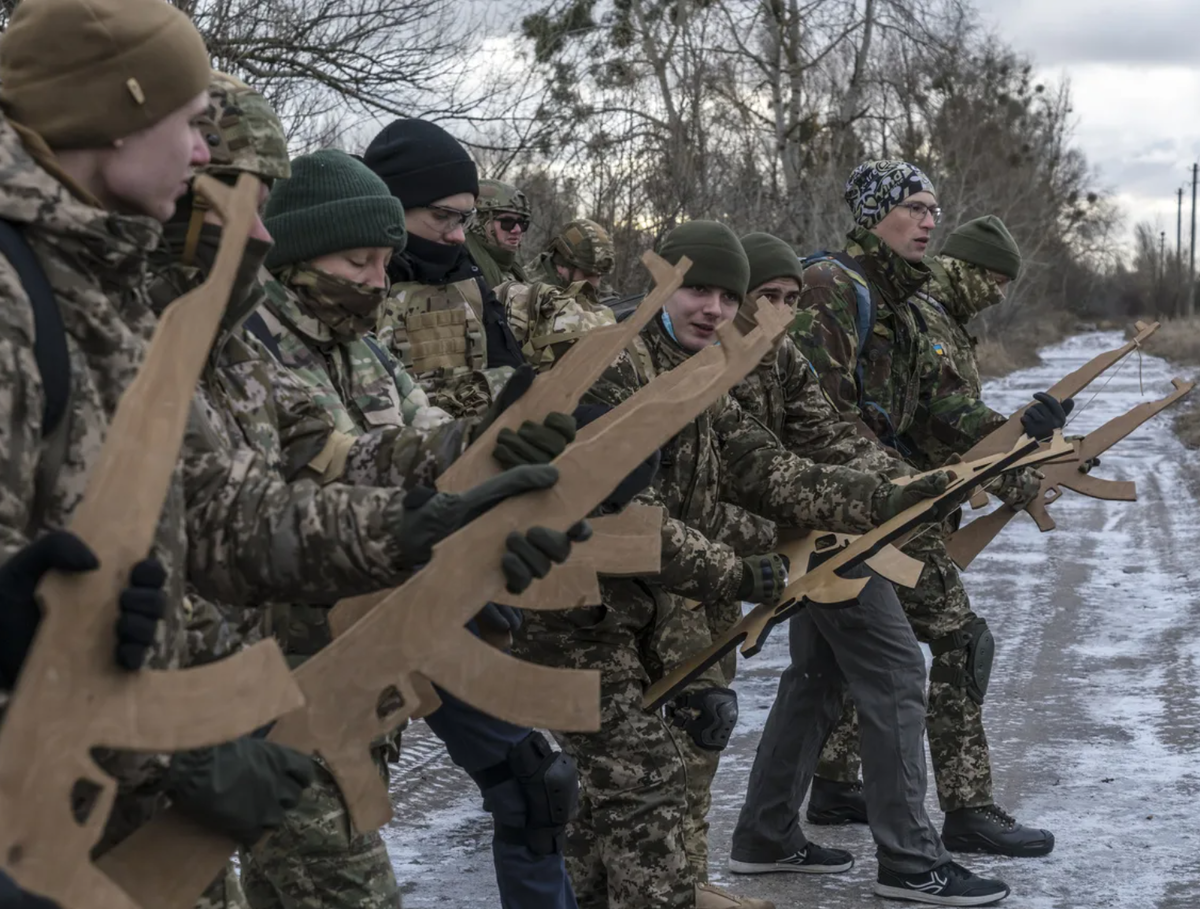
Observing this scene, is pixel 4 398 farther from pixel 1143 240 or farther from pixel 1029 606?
pixel 1143 240

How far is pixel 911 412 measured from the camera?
19.8 ft

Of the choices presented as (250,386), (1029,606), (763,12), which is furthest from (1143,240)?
(250,386)

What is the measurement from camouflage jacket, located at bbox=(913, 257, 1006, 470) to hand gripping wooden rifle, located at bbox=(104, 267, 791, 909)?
11.8 ft

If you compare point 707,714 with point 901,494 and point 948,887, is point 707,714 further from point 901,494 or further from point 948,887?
point 948,887

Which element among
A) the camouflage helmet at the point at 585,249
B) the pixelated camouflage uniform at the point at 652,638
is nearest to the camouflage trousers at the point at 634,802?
the pixelated camouflage uniform at the point at 652,638

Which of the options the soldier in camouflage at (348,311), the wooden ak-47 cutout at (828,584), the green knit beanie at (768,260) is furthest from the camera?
the green knit beanie at (768,260)

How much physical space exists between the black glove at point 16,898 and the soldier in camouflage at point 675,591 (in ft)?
8.23

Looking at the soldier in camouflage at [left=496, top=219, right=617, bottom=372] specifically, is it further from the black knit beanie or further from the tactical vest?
the black knit beanie

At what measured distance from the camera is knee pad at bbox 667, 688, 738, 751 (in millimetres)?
4699

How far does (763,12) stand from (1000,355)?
16.0 metres

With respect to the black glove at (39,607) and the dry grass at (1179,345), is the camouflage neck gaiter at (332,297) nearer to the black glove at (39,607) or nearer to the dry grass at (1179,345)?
the black glove at (39,607)

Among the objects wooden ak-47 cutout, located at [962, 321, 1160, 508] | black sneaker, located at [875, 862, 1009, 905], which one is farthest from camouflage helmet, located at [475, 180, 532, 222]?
black sneaker, located at [875, 862, 1009, 905]

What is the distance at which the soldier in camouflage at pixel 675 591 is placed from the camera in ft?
13.7

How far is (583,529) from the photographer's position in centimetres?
247
